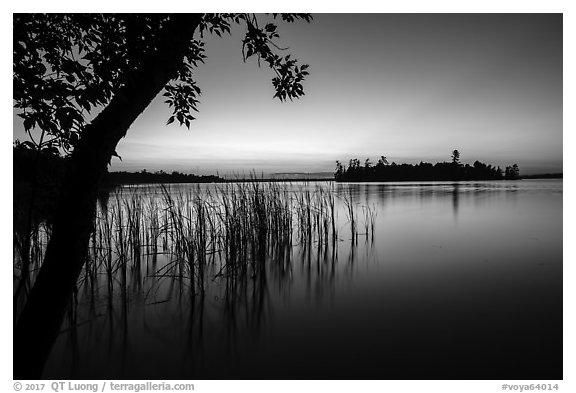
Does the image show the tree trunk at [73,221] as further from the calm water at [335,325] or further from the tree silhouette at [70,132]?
the calm water at [335,325]

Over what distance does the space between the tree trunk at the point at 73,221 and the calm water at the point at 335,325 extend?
126 cm

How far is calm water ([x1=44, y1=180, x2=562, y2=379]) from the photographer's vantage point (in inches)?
123

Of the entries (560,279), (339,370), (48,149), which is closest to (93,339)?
(48,149)

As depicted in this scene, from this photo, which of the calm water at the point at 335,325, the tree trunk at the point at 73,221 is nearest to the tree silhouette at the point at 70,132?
→ the tree trunk at the point at 73,221

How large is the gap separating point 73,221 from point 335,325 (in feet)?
11.0

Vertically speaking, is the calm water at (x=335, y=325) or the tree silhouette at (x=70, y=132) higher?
the tree silhouette at (x=70, y=132)

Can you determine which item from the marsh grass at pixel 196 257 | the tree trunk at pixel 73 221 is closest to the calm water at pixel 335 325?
the marsh grass at pixel 196 257

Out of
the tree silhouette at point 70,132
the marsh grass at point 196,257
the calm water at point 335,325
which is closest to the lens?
the tree silhouette at point 70,132

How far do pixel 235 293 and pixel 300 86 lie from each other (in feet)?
11.4

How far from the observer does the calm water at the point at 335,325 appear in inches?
123

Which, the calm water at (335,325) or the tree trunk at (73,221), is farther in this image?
the calm water at (335,325)

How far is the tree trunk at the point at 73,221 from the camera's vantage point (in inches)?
82.7

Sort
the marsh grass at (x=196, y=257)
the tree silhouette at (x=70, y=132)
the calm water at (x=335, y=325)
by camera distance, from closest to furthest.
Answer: the tree silhouette at (x=70, y=132) < the calm water at (x=335, y=325) < the marsh grass at (x=196, y=257)
